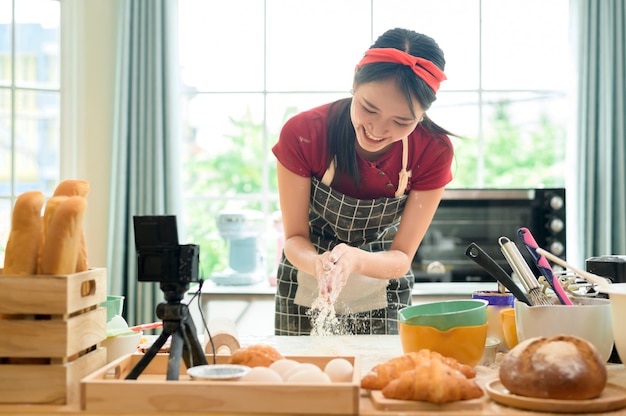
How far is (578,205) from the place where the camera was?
142 inches

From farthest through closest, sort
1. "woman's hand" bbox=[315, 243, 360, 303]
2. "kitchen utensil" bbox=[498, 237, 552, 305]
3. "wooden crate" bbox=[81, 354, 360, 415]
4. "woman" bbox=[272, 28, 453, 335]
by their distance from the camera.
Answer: "woman" bbox=[272, 28, 453, 335] < "woman's hand" bbox=[315, 243, 360, 303] < "kitchen utensil" bbox=[498, 237, 552, 305] < "wooden crate" bbox=[81, 354, 360, 415]

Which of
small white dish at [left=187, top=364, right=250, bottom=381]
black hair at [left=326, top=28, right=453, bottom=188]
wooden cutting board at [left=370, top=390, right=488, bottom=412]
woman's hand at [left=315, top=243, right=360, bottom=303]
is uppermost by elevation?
black hair at [left=326, top=28, right=453, bottom=188]

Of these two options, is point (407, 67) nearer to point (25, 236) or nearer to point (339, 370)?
point (339, 370)

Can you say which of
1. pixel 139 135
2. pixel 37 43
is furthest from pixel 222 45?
pixel 37 43

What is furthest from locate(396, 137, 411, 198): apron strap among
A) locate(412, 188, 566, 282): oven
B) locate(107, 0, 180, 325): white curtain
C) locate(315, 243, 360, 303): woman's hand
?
locate(107, 0, 180, 325): white curtain

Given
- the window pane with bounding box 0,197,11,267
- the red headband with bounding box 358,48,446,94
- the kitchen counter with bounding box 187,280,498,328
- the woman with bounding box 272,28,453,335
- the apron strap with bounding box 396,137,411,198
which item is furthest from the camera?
the window pane with bounding box 0,197,11,267

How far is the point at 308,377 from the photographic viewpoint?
0.94m

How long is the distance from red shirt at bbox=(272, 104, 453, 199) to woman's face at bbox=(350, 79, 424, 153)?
0.50 ft

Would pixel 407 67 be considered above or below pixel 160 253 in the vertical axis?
above

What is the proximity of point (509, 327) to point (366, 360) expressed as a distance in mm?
283

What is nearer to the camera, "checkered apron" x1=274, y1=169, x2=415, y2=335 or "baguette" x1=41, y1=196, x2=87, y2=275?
"baguette" x1=41, y1=196, x2=87, y2=275

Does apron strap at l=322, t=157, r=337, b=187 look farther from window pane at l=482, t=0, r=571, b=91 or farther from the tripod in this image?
window pane at l=482, t=0, r=571, b=91

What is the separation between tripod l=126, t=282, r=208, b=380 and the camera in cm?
102

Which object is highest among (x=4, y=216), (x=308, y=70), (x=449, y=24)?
(x=449, y=24)
